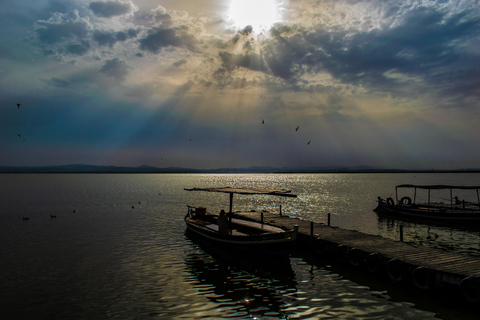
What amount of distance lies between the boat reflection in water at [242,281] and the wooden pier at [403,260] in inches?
152

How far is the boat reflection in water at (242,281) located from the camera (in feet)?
44.6

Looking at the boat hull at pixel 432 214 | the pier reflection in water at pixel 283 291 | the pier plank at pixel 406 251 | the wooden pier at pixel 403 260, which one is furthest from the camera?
the boat hull at pixel 432 214

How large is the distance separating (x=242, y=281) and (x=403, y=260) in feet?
29.0

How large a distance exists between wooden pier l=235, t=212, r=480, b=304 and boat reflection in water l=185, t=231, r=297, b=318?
3852 millimetres

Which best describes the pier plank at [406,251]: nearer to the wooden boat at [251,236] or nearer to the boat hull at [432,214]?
the wooden boat at [251,236]

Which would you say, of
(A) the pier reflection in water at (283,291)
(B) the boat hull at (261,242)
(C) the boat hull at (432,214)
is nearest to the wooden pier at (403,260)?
(A) the pier reflection in water at (283,291)

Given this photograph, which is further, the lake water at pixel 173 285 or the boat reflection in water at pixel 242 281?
the boat reflection in water at pixel 242 281

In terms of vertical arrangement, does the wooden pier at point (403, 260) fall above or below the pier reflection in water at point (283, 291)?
above

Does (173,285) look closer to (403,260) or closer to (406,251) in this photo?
(403,260)

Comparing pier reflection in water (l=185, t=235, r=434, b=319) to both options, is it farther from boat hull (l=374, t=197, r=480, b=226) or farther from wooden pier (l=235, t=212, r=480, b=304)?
boat hull (l=374, t=197, r=480, b=226)

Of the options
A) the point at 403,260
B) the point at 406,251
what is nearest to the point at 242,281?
the point at 403,260

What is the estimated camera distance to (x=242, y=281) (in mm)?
17047

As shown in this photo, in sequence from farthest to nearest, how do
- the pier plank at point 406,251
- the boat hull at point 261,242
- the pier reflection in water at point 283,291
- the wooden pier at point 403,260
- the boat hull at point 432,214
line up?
the boat hull at point 432,214
the boat hull at point 261,242
the pier plank at point 406,251
the wooden pier at point 403,260
the pier reflection in water at point 283,291

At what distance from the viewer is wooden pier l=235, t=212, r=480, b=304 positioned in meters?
13.9
